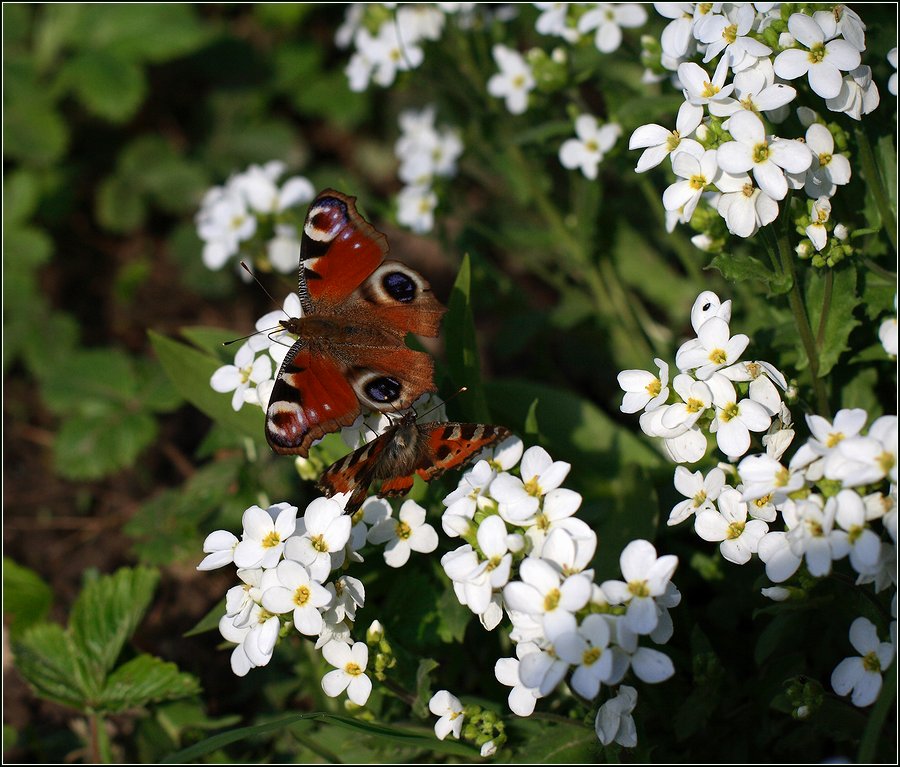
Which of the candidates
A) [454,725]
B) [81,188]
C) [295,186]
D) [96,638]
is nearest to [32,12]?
[81,188]

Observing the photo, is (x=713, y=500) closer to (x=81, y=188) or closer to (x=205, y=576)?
(x=205, y=576)

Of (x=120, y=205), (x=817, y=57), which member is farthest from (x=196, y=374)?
(x=120, y=205)

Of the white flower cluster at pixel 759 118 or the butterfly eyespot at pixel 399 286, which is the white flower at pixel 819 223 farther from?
the butterfly eyespot at pixel 399 286

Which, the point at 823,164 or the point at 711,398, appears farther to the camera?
the point at 823,164

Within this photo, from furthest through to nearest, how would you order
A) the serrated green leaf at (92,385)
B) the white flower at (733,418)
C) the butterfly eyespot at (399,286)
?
the serrated green leaf at (92,385) < the butterfly eyespot at (399,286) < the white flower at (733,418)

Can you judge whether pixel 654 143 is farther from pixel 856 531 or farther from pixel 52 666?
pixel 52 666

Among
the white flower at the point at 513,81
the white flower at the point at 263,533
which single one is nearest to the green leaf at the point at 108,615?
the white flower at the point at 263,533
